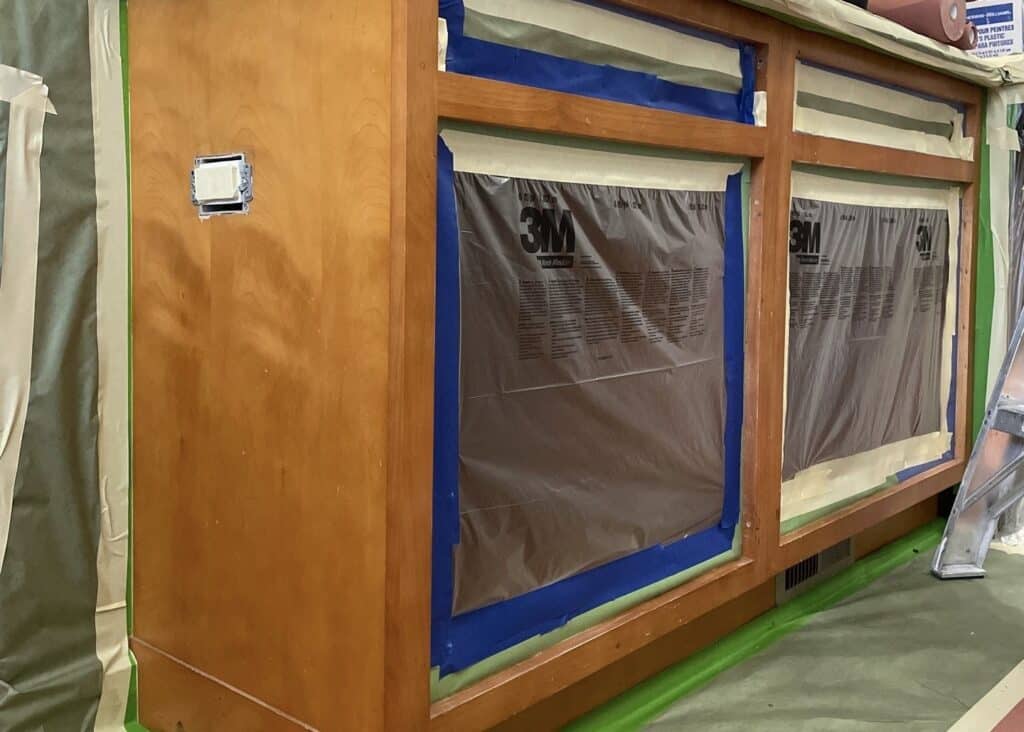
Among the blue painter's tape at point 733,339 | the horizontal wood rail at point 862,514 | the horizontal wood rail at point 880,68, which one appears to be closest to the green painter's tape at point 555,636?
the blue painter's tape at point 733,339

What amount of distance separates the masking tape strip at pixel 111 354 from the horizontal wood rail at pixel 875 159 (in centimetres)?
156

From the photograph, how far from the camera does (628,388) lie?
6.71 feet

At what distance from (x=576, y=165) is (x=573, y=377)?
0.41 m

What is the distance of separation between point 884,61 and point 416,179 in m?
1.78

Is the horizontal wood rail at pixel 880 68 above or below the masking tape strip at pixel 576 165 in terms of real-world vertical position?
above

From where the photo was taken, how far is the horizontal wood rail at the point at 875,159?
246cm

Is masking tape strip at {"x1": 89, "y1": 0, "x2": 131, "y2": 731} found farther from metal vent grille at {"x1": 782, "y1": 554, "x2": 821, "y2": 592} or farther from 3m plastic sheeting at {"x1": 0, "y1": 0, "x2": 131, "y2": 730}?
metal vent grille at {"x1": 782, "y1": 554, "x2": 821, "y2": 592}

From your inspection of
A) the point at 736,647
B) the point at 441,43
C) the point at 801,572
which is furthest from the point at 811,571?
the point at 441,43

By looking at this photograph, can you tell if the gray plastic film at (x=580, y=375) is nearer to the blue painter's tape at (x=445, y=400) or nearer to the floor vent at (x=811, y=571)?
the blue painter's tape at (x=445, y=400)

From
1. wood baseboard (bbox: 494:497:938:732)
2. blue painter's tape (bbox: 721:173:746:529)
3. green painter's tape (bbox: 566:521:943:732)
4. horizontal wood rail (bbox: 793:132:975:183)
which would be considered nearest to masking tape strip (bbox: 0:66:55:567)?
wood baseboard (bbox: 494:497:938:732)

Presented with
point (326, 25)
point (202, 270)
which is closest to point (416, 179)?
point (326, 25)

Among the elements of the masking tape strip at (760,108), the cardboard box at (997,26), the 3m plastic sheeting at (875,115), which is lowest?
the masking tape strip at (760,108)

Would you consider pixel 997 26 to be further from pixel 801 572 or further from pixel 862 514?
pixel 801 572

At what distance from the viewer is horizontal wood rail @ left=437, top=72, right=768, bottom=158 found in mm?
1605
